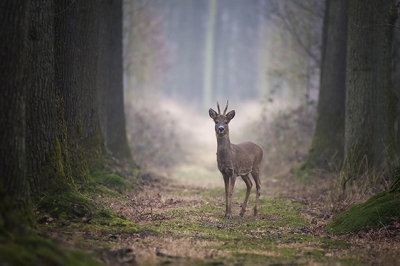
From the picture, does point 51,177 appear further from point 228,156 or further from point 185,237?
point 228,156

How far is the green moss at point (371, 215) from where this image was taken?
836cm

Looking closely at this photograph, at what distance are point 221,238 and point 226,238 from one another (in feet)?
0.28

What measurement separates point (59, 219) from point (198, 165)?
15516mm

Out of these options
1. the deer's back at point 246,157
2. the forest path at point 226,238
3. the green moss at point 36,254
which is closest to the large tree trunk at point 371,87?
the forest path at point 226,238

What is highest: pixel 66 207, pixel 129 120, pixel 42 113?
pixel 129 120

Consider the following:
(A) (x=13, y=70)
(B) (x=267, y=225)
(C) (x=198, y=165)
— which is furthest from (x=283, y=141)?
(A) (x=13, y=70)

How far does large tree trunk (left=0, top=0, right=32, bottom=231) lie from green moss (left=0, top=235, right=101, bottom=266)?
2.31ft

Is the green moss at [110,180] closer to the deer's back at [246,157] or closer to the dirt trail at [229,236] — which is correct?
the dirt trail at [229,236]

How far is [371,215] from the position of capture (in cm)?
852

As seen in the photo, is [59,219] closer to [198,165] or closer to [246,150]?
[246,150]

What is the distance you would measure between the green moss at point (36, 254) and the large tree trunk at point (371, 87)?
28.5ft

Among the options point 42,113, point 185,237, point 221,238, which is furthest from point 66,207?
point 221,238

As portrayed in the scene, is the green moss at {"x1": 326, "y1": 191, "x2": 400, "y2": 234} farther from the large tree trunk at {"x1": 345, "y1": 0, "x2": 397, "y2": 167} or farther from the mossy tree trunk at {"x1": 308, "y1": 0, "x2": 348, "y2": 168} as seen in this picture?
the mossy tree trunk at {"x1": 308, "y1": 0, "x2": 348, "y2": 168}

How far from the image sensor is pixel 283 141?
1975 centimetres
